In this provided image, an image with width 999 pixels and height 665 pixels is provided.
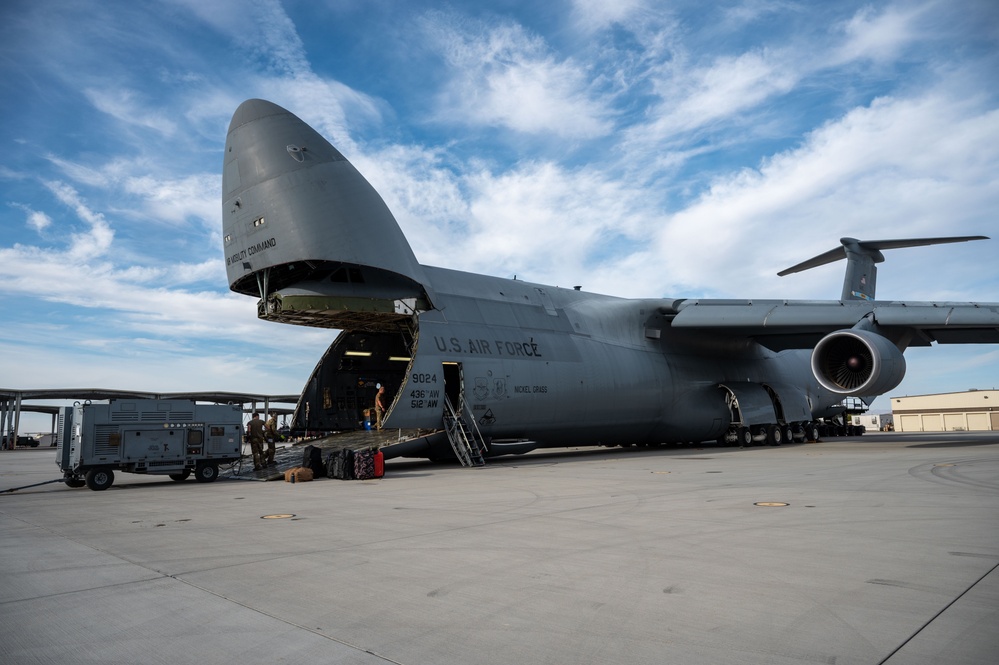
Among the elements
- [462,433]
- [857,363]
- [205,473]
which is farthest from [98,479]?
[857,363]

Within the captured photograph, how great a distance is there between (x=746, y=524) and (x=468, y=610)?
381 centimetres

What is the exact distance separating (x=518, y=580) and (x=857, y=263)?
2737cm

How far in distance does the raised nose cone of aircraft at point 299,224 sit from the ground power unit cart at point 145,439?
283cm

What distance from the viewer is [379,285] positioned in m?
16.2

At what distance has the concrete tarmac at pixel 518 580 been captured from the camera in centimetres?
341

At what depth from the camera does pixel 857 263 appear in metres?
27.6

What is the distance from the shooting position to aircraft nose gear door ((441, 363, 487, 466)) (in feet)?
54.8

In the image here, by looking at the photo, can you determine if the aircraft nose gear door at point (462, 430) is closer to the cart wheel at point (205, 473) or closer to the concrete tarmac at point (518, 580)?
the cart wheel at point (205, 473)

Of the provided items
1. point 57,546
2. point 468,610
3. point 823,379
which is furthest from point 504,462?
point 468,610

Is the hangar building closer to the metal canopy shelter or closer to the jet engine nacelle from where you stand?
the jet engine nacelle

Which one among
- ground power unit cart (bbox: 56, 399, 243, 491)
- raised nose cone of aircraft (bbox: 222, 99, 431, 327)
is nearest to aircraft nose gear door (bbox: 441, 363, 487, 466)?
raised nose cone of aircraft (bbox: 222, 99, 431, 327)

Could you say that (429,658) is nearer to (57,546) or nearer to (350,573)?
(350,573)

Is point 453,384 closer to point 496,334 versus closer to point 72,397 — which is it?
point 496,334

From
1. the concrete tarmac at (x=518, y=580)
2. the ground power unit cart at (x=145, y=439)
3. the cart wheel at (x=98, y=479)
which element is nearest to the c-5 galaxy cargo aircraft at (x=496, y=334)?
the ground power unit cart at (x=145, y=439)
